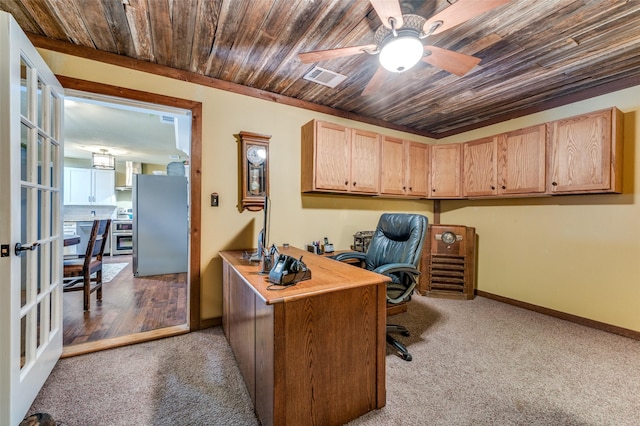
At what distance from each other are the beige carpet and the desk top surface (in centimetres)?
75

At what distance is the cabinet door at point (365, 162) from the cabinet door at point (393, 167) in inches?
3.9

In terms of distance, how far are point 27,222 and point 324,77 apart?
239 centimetres

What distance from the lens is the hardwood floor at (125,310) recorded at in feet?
7.92

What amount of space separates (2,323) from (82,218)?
661 centimetres

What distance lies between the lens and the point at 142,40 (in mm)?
1991

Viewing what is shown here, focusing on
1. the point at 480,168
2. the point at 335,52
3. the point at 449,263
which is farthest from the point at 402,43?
the point at 449,263

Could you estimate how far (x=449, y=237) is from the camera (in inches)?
139

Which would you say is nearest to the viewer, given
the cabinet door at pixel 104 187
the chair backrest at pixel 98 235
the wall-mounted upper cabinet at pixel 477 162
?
the wall-mounted upper cabinet at pixel 477 162

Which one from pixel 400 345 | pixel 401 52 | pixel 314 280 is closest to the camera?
pixel 314 280

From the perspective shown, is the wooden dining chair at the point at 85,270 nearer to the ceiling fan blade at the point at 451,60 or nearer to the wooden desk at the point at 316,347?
the wooden desk at the point at 316,347

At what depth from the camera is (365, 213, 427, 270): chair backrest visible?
228 cm

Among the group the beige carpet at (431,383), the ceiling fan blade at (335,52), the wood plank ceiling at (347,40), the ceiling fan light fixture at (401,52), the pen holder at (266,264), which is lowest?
the beige carpet at (431,383)

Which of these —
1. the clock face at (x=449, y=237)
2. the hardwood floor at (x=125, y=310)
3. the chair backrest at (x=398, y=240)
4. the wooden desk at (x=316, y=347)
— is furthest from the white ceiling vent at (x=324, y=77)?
the hardwood floor at (x=125, y=310)

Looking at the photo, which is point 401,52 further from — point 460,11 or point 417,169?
point 417,169
